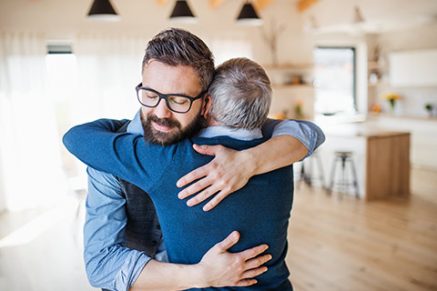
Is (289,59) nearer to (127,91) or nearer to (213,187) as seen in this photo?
(127,91)

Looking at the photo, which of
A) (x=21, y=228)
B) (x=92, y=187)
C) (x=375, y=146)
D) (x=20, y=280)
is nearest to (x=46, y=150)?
(x=21, y=228)

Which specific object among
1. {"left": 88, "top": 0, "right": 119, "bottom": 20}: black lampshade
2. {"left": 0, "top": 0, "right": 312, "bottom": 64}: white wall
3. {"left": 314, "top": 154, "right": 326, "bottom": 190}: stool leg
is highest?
{"left": 0, "top": 0, "right": 312, "bottom": 64}: white wall

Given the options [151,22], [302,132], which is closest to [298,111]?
[151,22]

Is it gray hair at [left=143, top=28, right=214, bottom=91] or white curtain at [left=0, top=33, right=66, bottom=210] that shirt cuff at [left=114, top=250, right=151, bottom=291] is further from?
white curtain at [left=0, top=33, right=66, bottom=210]

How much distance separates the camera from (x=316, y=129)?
1.57m

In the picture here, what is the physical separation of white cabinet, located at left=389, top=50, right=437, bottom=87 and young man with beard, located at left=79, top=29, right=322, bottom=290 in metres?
7.42

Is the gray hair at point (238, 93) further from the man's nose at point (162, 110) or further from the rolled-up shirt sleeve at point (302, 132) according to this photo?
the rolled-up shirt sleeve at point (302, 132)

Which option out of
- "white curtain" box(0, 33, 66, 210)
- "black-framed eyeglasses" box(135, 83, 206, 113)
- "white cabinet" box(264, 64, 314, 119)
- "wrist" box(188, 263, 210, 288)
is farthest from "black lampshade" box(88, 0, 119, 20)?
"white cabinet" box(264, 64, 314, 119)

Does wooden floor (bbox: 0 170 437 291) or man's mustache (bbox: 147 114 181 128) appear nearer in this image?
man's mustache (bbox: 147 114 181 128)

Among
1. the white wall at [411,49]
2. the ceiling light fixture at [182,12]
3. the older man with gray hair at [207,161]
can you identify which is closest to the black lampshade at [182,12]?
the ceiling light fixture at [182,12]

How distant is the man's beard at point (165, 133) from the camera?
3.79ft

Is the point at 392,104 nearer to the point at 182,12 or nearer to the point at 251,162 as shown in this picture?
the point at 182,12

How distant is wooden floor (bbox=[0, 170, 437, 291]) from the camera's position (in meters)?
3.62

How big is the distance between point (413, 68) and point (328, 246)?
5118mm
